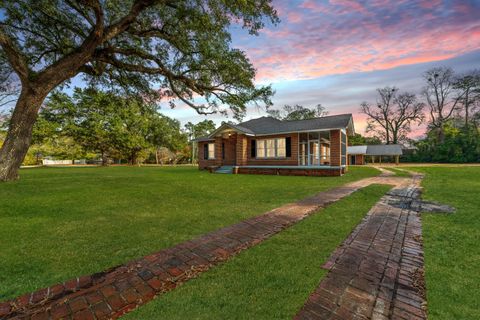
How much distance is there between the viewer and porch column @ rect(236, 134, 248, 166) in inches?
725

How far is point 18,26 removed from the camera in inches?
361

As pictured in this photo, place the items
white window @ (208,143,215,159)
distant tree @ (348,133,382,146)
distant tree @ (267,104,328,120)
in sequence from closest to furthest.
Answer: white window @ (208,143,215,159), distant tree @ (348,133,382,146), distant tree @ (267,104,328,120)

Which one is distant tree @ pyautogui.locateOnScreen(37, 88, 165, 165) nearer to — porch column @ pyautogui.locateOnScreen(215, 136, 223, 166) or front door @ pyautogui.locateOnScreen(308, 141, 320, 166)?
porch column @ pyautogui.locateOnScreen(215, 136, 223, 166)

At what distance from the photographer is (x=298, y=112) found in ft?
155

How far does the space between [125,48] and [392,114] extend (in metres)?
56.0

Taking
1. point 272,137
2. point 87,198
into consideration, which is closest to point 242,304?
point 87,198

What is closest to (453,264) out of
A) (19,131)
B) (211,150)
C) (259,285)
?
(259,285)

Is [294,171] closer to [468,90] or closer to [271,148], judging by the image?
[271,148]

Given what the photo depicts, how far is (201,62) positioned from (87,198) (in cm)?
788

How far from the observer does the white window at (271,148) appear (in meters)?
17.2

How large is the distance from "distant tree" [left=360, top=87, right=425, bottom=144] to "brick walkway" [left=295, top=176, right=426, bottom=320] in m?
55.2

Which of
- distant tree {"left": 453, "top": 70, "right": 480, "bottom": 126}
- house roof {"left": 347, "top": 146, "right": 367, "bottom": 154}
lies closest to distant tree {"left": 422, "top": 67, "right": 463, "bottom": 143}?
distant tree {"left": 453, "top": 70, "right": 480, "bottom": 126}

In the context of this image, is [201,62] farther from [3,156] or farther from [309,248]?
[309,248]

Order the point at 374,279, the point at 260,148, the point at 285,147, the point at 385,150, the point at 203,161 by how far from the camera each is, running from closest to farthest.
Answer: the point at 374,279 → the point at 285,147 → the point at 260,148 → the point at 203,161 → the point at 385,150
